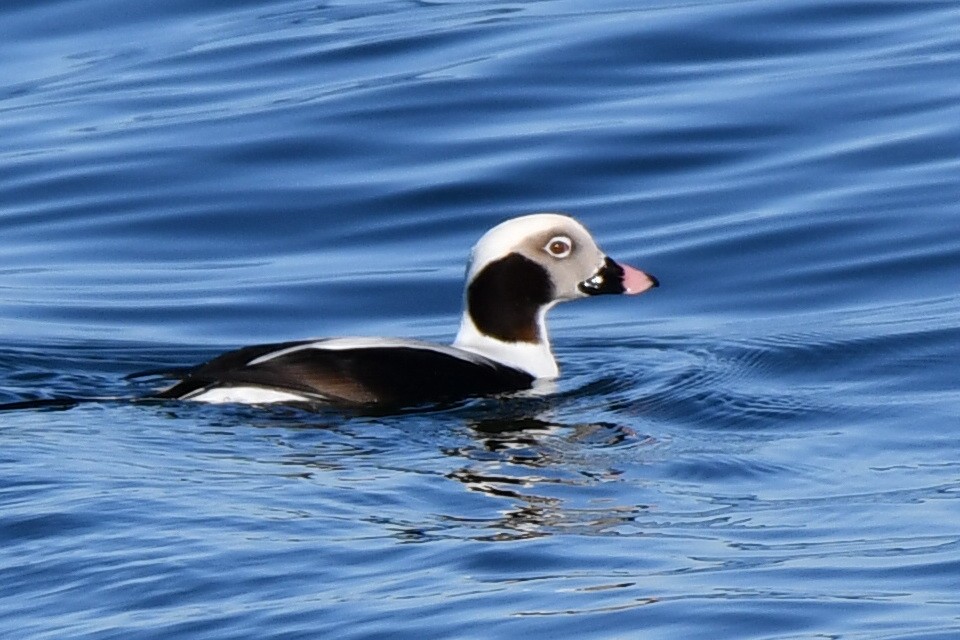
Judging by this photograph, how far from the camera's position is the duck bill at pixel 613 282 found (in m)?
8.44

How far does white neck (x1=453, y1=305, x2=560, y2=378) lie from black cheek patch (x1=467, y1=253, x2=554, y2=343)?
2cm

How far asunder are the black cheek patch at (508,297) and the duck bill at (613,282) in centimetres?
16

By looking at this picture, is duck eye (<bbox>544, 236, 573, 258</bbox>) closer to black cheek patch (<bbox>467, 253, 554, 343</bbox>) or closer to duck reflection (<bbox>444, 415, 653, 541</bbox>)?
black cheek patch (<bbox>467, 253, 554, 343</bbox>)

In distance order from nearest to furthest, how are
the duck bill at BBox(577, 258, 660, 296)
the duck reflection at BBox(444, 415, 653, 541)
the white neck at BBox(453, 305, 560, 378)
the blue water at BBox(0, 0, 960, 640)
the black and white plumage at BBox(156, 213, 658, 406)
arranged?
the blue water at BBox(0, 0, 960, 640), the duck reflection at BBox(444, 415, 653, 541), the black and white plumage at BBox(156, 213, 658, 406), the white neck at BBox(453, 305, 560, 378), the duck bill at BBox(577, 258, 660, 296)

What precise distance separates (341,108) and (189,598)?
8.94 metres

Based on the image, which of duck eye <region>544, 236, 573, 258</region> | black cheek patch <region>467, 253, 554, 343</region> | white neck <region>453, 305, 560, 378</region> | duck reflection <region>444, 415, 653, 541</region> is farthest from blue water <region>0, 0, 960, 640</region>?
duck eye <region>544, 236, 573, 258</region>

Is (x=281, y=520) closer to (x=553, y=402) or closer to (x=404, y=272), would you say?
(x=553, y=402)

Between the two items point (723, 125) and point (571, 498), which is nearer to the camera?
point (571, 498)

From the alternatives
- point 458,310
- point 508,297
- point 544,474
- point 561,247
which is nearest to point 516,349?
point 508,297

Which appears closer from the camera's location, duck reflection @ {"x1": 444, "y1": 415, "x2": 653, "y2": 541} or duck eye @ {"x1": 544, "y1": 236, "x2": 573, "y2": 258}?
duck reflection @ {"x1": 444, "y1": 415, "x2": 653, "y2": 541}

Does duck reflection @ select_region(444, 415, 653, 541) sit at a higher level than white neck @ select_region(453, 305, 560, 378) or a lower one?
lower

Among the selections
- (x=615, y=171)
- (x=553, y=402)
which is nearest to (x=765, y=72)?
(x=615, y=171)

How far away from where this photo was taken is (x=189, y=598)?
5180mm

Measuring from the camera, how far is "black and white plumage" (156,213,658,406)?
7.42 metres
